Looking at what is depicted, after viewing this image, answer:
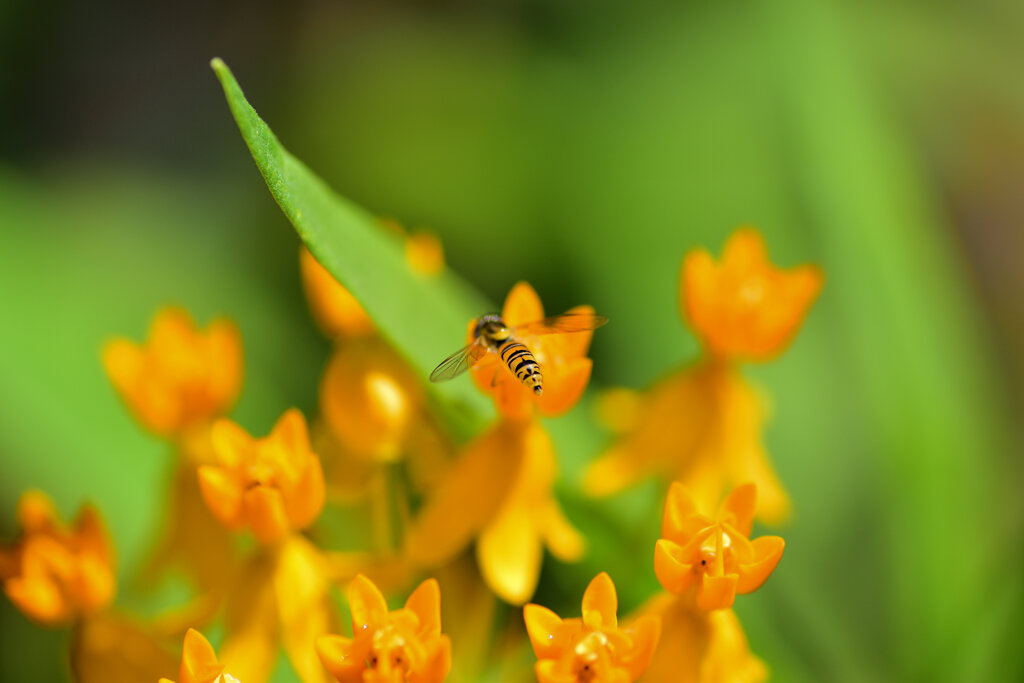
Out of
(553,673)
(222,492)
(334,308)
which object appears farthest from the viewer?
(334,308)

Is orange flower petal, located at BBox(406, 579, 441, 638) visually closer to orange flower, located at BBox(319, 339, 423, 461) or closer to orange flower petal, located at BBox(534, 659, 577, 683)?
orange flower petal, located at BBox(534, 659, 577, 683)

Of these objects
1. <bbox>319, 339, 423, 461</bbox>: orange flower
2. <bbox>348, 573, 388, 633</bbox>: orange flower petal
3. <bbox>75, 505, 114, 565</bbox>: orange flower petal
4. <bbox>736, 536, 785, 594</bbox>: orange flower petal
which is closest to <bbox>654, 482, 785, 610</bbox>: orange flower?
<bbox>736, 536, 785, 594</bbox>: orange flower petal

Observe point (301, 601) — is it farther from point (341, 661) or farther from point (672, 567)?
point (672, 567)

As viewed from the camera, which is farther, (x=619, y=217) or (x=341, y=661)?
(x=619, y=217)

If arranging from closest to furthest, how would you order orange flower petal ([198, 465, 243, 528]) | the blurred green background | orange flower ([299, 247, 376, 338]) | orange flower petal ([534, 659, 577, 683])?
1. orange flower petal ([534, 659, 577, 683])
2. orange flower petal ([198, 465, 243, 528])
3. orange flower ([299, 247, 376, 338])
4. the blurred green background

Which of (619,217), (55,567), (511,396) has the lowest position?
(55,567)

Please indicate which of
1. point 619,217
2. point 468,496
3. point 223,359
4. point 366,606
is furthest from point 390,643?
point 619,217
